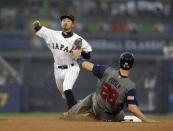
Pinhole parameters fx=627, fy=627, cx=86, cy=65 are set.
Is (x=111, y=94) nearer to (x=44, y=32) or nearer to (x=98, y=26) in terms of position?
(x=44, y=32)

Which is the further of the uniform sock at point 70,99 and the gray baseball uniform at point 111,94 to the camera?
the uniform sock at point 70,99

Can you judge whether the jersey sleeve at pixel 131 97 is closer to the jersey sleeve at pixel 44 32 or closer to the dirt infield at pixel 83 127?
the dirt infield at pixel 83 127

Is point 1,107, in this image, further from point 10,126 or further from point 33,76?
point 10,126

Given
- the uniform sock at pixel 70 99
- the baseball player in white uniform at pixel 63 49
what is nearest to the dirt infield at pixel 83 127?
the uniform sock at pixel 70 99

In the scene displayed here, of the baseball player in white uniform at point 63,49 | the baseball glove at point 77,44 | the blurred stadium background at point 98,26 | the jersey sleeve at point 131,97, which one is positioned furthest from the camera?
the blurred stadium background at point 98,26

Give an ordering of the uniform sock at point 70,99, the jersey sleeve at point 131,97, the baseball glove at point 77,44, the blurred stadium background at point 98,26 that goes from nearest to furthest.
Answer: the jersey sleeve at point 131,97 → the baseball glove at point 77,44 → the uniform sock at point 70,99 → the blurred stadium background at point 98,26

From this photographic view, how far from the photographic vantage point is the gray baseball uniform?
328 inches

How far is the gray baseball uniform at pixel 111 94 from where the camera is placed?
8344mm

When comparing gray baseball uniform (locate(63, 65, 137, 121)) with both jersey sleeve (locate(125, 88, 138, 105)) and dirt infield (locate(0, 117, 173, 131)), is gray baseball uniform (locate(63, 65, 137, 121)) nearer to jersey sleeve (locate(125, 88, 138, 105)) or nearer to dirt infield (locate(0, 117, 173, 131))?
jersey sleeve (locate(125, 88, 138, 105))

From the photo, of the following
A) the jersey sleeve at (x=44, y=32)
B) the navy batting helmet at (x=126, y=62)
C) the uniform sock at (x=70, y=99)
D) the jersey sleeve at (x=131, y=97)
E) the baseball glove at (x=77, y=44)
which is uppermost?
the jersey sleeve at (x=44, y=32)

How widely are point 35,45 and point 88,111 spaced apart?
1238 centimetres

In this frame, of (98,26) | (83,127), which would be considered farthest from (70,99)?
(98,26)

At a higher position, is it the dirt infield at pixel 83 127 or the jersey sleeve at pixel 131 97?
the jersey sleeve at pixel 131 97

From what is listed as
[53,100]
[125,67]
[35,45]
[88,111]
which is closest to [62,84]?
[88,111]
